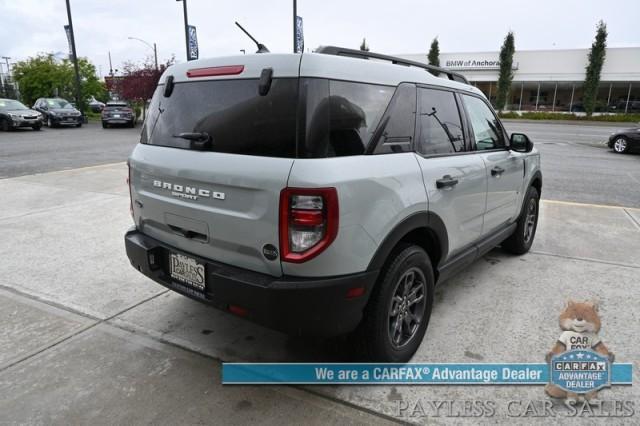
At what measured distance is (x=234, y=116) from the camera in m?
2.47

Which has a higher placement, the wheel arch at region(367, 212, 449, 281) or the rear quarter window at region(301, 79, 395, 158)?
the rear quarter window at region(301, 79, 395, 158)

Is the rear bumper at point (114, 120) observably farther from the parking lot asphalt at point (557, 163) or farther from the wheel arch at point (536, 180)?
the wheel arch at point (536, 180)

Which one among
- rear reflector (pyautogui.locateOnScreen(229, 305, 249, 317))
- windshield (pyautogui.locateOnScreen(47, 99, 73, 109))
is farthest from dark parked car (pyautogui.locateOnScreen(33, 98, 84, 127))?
rear reflector (pyautogui.locateOnScreen(229, 305, 249, 317))

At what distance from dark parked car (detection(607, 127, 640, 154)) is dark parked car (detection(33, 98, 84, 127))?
25452 mm

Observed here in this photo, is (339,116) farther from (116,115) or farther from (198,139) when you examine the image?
(116,115)

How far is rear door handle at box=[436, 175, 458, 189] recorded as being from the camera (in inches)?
114

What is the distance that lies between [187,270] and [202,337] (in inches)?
29.1

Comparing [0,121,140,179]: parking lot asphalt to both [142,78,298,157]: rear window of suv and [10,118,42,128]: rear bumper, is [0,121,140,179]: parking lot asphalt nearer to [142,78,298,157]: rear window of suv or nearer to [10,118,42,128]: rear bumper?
[10,118,42,128]: rear bumper

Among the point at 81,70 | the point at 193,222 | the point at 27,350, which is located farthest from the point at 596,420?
→ the point at 81,70

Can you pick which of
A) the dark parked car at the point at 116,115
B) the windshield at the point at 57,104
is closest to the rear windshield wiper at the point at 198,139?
the dark parked car at the point at 116,115

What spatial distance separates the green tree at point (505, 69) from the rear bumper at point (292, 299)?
42833 millimetres

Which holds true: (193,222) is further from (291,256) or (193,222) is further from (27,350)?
(27,350)

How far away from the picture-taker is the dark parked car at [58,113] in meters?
24.0

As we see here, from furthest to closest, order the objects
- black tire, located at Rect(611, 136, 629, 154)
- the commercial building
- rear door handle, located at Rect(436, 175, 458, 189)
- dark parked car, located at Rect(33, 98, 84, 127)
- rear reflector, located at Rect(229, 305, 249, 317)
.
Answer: the commercial building, dark parked car, located at Rect(33, 98, 84, 127), black tire, located at Rect(611, 136, 629, 154), rear door handle, located at Rect(436, 175, 458, 189), rear reflector, located at Rect(229, 305, 249, 317)
